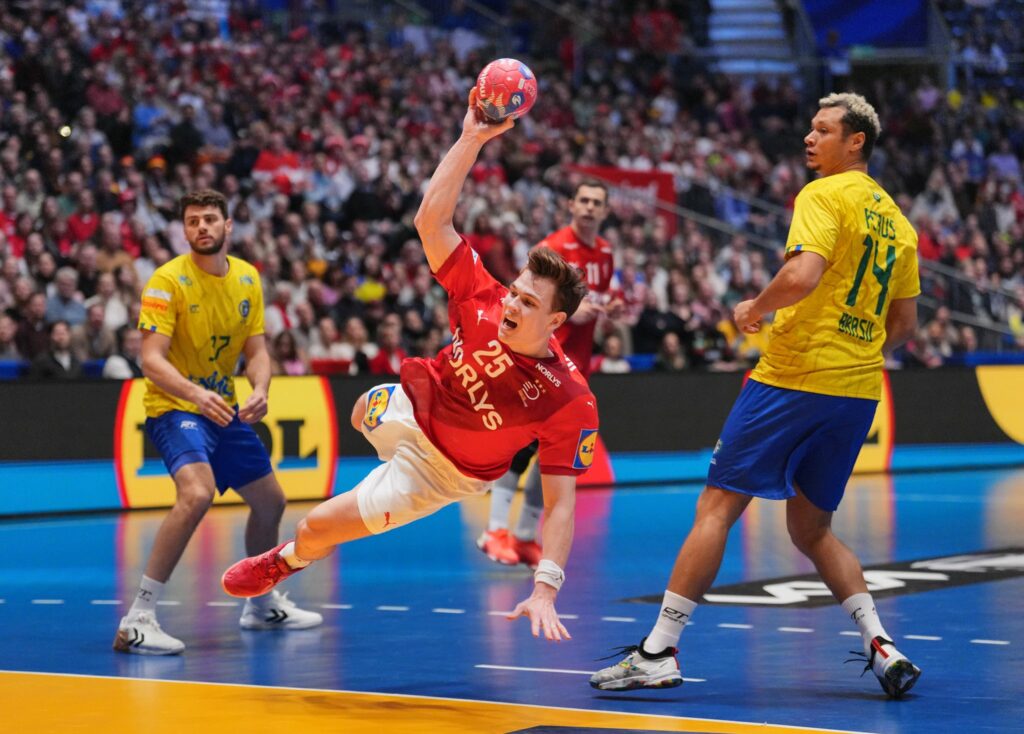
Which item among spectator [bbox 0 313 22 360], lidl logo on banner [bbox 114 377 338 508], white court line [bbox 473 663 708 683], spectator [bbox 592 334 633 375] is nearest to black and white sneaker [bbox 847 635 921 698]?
white court line [bbox 473 663 708 683]

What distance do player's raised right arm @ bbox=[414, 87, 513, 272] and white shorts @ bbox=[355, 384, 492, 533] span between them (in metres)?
0.76

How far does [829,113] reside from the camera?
22.7 ft

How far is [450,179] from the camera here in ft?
21.2

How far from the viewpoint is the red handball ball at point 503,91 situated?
638cm

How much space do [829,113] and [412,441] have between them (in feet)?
7.39

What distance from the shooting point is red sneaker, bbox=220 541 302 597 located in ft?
23.5

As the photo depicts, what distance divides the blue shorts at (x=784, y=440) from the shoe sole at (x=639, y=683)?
2.69ft

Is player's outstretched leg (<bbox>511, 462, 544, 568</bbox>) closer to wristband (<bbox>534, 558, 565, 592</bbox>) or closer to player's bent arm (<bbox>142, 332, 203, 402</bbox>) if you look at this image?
player's bent arm (<bbox>142, 332, 203, 402</bbox>)

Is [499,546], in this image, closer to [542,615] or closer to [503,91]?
[542,615]

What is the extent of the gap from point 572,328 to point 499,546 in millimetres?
1530

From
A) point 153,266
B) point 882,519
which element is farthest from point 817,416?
point 153,266

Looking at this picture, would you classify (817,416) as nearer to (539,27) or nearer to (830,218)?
(830,218)

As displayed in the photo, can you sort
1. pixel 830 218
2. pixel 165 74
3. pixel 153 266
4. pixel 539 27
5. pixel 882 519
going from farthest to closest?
pixel 539 27 < pixel 165 74 < pixel 153 266 < pixel 882 519 < pixel 830 218

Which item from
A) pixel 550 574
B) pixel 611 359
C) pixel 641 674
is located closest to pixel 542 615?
pixel 550 574
